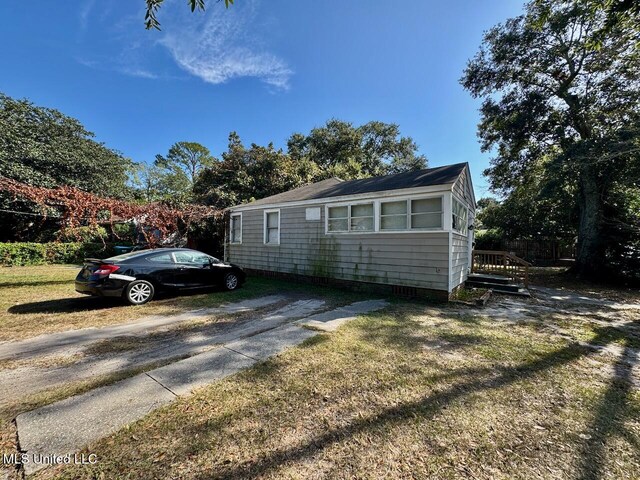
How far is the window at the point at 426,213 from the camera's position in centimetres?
702

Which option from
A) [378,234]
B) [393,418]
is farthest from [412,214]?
[393,418]

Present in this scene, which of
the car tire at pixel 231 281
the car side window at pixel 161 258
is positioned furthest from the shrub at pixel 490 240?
the car side window at pixel 161 258

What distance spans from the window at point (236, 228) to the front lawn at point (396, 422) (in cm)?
897

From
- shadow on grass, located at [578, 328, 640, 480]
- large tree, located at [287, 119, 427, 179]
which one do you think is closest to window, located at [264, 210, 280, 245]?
shadow on grass, located at [578, 328, 640, 480]

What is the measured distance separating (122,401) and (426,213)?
22.9ft

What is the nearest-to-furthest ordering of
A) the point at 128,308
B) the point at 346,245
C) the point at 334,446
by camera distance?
the point at 334,446
the point at 128,308
the point at 346,245

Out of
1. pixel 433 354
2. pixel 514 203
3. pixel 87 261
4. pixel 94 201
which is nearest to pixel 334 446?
pixel 433 354

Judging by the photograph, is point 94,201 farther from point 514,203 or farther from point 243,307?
point 514,203

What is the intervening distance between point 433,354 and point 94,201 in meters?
10.5

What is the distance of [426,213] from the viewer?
7199mm

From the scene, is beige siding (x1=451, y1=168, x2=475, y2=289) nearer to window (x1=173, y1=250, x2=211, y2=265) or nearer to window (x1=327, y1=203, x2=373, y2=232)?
window (x1=327, y1=203, x2=373, y2=232)

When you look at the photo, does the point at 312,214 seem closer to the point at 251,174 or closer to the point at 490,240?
the point at 251,174

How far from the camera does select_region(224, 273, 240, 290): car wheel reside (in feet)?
26.2

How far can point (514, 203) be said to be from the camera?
16.7 m
